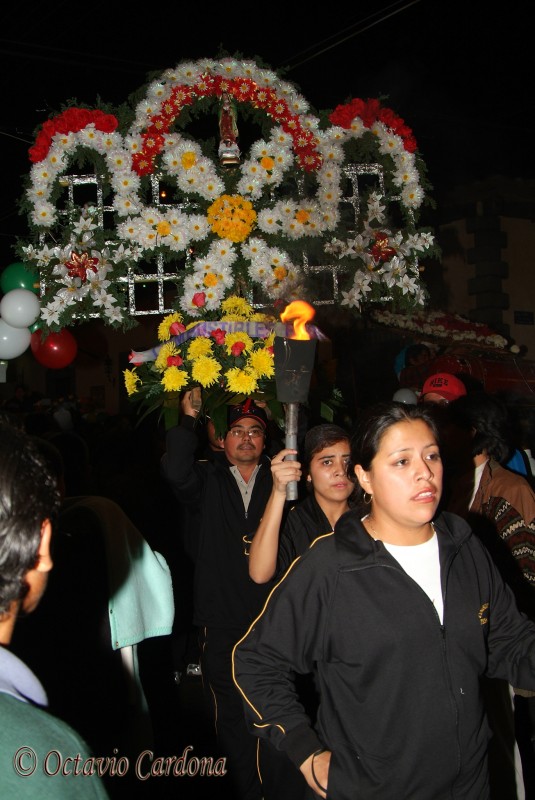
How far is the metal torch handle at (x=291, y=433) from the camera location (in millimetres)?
3104

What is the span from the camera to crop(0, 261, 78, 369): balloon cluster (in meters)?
7.86

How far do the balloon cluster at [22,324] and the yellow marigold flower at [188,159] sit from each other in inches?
93.8

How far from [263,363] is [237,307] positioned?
1.78 ft

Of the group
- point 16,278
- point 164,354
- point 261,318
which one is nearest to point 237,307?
point 261,318

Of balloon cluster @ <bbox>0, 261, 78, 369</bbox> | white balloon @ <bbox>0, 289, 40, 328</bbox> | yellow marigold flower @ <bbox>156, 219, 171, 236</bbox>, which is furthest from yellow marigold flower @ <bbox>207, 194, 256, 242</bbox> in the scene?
white balloon @ <bbox>0, 289, 40, 328</bbox>

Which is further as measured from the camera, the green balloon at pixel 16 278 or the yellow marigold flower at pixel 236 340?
the green balloon at pixel 16 278

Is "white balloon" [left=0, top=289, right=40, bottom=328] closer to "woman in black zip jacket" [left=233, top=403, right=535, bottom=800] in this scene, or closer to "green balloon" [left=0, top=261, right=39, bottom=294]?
"green balloon" [left=0, top=261, right=39, bottom=294]

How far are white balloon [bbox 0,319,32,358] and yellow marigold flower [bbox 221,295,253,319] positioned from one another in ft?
14.2

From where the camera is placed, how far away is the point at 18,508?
4.77 feet

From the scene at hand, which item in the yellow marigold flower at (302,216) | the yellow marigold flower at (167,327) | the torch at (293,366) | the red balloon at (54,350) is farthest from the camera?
the red balloon at (54,350)

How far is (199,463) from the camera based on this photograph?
189 inches

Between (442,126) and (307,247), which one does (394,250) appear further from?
(442,126)

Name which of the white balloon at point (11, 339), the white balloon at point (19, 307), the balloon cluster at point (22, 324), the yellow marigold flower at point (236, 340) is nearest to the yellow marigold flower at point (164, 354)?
the yellow marigold flower at point (236, 340)

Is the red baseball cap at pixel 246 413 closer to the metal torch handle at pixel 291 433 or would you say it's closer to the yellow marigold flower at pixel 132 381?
the yellow marigold flower at pixel 132 381
